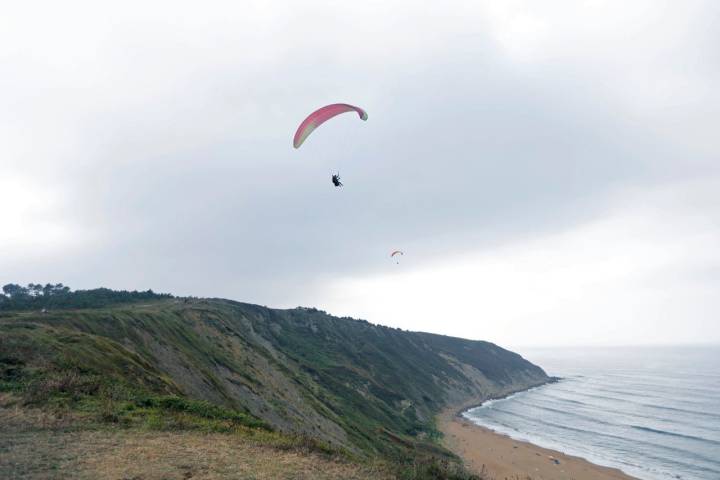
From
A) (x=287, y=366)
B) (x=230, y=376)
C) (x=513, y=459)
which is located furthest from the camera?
(x=287, y=366)

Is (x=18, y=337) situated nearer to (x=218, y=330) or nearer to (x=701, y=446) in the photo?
(x=218, y=330)

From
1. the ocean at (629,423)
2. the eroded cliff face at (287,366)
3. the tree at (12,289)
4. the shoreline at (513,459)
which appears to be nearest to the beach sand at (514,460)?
the shoreline at (513,459)

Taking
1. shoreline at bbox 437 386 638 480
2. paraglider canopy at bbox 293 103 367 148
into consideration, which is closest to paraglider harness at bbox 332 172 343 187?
paraglider canopy at bbox 293 103 367 148

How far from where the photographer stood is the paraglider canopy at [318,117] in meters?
22.1

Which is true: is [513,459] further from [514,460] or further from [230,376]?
[230,376]

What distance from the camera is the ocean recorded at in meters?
45.7

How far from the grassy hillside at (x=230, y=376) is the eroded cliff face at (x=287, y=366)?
178mm

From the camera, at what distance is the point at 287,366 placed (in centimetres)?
5141

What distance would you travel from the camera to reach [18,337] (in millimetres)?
19031

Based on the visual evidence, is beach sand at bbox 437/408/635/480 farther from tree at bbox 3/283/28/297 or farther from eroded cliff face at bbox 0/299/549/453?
tree at bbox 3/283/28/297

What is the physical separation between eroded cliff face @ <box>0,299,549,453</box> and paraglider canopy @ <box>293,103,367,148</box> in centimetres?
1396

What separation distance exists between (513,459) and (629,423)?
99.5 ft

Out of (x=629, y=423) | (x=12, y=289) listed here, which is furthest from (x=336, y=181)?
(x=12, y=289)

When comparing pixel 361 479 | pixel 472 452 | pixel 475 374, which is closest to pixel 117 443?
pixel 361 479
